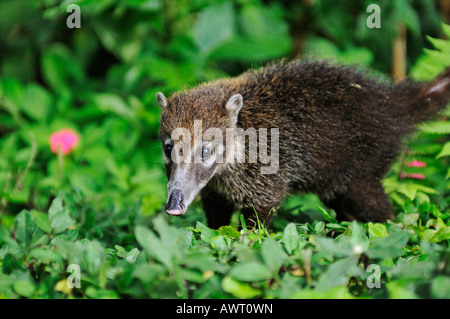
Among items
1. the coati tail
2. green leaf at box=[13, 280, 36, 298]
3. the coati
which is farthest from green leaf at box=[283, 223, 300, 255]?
the coati tail

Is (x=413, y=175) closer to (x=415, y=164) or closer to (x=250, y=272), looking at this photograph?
(x=415, y=164)

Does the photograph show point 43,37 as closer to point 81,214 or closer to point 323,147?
point 81,214

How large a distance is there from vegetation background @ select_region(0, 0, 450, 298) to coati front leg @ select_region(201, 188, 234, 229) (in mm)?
144

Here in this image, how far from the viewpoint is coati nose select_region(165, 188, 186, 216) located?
3270 mm

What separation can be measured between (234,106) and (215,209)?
883 millimetres

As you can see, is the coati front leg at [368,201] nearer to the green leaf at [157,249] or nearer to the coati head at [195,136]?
the coati head at [195,136]

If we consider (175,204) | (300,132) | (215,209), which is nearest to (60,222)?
(175,204)

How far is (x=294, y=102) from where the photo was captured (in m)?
3.99

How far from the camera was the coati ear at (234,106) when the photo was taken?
377 centimetres

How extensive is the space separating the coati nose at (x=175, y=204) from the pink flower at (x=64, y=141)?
3061 mm

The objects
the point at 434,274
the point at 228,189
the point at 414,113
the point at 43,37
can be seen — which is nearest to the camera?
the point at 434,274

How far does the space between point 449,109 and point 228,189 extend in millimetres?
2097

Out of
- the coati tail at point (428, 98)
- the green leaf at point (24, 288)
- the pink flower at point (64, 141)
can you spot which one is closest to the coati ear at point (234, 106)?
the coati tail at point (428, 98)
